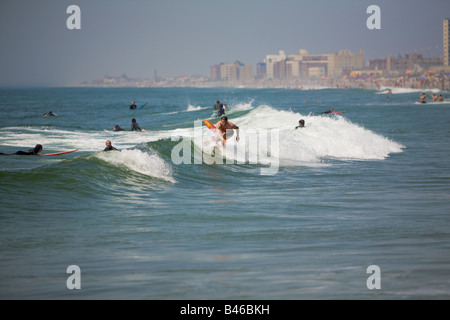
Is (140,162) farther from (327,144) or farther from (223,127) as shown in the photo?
(327,144)

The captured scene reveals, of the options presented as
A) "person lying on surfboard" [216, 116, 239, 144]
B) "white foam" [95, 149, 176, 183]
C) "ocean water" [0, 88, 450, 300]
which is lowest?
"ocean water" [0, 88, 450, 300]

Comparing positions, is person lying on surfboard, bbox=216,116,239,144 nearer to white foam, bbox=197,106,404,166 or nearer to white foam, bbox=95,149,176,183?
white foam, bbox=197,106,404,166

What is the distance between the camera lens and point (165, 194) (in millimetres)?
12477

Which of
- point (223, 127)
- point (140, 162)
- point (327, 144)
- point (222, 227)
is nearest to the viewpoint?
point (222, 227)

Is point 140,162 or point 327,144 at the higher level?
point 327,144

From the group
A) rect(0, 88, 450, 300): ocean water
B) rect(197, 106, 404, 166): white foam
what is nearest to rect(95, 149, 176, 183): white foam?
rect(0, 88, 450, 300): ocean water

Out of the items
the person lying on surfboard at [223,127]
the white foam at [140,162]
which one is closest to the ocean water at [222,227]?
the white foam at [140,162]

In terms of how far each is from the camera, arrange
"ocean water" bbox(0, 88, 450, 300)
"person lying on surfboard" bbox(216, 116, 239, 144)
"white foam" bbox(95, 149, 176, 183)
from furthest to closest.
Result: "person lying on surfboard" bbox(216, 116, 239, 144), "white foam" bbox(95, 149, 176, 183), "ocean water" bbox(0, 88, 450, 300)

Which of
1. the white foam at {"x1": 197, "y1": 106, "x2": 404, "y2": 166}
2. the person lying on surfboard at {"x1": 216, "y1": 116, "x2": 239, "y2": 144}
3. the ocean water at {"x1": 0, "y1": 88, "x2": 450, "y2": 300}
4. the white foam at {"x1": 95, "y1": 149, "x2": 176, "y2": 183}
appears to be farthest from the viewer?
the white foam at {"x1": 197, "y1": 106, "x2": 404, "y2": 166}

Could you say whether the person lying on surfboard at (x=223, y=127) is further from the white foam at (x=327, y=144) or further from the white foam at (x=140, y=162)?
the white foam at (x=140, y=162)

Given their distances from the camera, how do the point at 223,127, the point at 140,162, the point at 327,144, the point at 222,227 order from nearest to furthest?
the point at 222,227, the point at 140,162, the point at 223,127, the point at 327,144

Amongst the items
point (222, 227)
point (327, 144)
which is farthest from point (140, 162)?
point (327, 144)
